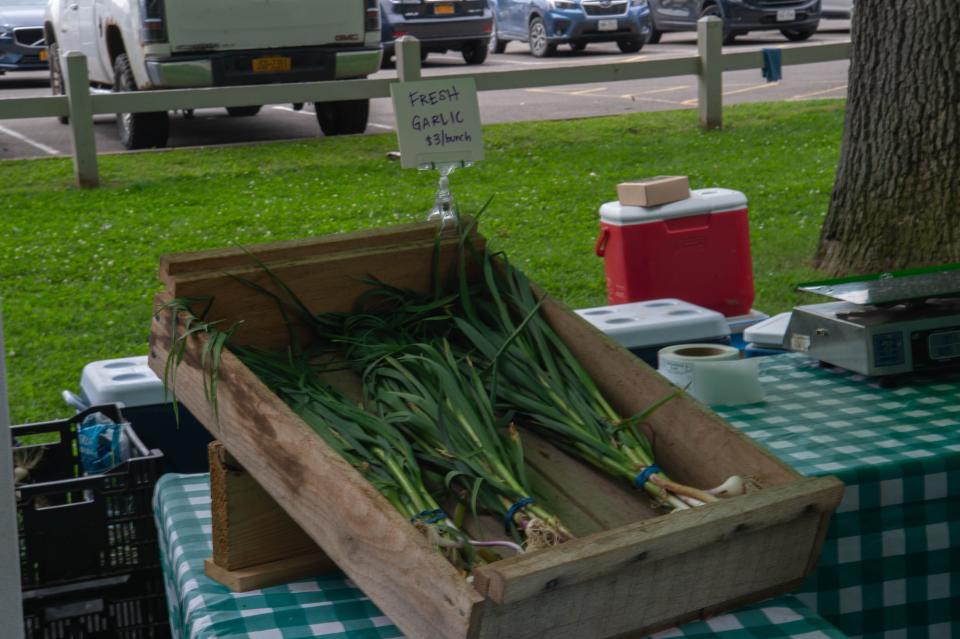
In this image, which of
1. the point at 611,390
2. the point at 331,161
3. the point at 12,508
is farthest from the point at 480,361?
the point at 331,161

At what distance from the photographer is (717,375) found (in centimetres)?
214

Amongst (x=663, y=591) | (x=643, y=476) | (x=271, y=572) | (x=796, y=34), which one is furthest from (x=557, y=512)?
(x=796, y=34)

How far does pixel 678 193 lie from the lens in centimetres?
321

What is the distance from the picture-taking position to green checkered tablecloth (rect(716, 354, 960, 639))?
185 centimetres

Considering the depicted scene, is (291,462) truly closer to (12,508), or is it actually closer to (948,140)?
(12,508)

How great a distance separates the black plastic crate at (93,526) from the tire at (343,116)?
27.9 ft

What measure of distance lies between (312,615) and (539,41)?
1673cm

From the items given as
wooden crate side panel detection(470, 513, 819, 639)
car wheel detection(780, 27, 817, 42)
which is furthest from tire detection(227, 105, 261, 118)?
wooden crate side panel detection(470, 513, 819, 639)

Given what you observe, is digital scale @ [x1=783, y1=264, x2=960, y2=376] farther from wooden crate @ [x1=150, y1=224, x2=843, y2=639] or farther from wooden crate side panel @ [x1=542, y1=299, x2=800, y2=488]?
wooden crate @ [x1=150, y1=224, x2=843, y2=639]

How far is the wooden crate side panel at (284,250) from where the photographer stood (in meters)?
1.74

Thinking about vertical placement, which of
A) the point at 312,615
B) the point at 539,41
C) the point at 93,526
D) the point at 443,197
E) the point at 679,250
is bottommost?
the point at 93,526

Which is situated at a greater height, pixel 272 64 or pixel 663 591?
pixel 272 64

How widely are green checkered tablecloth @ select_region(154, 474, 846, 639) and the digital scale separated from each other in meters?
0.81

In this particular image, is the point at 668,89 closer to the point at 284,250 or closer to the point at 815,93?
the point at 815,93
